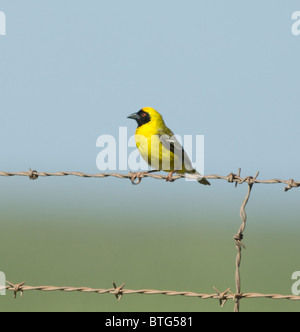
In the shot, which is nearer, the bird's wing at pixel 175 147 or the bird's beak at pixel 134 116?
the bird's wing at pixel 175 147

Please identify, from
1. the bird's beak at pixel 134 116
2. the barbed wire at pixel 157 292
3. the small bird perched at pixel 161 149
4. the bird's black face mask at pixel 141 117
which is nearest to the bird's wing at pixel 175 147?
the small bird perched at pixel 161 149

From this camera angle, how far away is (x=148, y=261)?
20594 mm

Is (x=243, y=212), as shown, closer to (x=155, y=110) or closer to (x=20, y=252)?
(x=155, y=110)

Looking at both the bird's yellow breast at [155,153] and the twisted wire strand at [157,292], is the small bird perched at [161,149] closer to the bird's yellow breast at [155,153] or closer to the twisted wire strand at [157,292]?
the bird's yellow breast at [155,153]

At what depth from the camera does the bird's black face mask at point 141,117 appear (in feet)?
28.0

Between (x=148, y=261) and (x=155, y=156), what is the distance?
12992mm

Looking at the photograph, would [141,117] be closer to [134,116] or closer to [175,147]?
[134,116]

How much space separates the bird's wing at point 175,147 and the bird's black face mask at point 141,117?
34 centimetres

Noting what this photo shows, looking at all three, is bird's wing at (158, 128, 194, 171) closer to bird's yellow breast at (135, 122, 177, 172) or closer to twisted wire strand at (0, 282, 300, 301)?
bird's yellow breast at (135, 122, 177, 172)

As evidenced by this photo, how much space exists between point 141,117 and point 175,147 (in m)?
0.75

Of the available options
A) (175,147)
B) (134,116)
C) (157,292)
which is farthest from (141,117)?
(157,292)

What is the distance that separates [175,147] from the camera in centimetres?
802

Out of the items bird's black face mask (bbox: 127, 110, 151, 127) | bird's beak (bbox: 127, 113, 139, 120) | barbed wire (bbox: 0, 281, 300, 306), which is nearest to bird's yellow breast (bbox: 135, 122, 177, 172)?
bird's black face mask (bbox: 127, 110, 151, 127)
